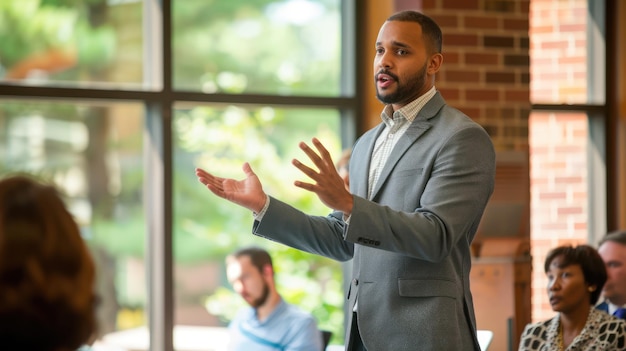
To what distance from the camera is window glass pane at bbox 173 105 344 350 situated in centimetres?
484

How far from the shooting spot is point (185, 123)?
4.85 metres

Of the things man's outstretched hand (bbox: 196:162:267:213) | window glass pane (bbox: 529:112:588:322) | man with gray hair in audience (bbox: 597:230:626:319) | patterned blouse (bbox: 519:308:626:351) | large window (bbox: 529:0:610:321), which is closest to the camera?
man's outstretched hand (bbox: 196:162:267:213)

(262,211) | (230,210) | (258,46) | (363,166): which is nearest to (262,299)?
(230,210)

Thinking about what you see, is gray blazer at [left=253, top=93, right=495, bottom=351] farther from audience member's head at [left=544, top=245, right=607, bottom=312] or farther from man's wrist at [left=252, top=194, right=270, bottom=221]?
audience member's head at [left=544, top=245, right=607, bottom=312]

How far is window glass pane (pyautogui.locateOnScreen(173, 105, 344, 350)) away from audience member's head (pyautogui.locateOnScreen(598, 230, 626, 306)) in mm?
1411

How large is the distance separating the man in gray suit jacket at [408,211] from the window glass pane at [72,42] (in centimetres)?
238

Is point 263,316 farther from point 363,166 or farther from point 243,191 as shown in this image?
point 243,191

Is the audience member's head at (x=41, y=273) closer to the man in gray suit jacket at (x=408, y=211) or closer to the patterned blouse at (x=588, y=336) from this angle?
the man in gray suit jacket at (x=408, y=211)

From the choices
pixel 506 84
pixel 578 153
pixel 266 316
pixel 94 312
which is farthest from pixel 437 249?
pixel 578 153

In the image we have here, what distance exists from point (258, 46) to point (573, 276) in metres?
2.09

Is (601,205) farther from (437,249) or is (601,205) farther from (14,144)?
(437,249)

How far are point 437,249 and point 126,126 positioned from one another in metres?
2.77

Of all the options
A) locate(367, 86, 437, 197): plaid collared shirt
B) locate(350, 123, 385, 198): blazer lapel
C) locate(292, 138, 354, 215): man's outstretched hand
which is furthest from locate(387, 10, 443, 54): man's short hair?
locate(292, 138, 354, 215): man's outstretched hand

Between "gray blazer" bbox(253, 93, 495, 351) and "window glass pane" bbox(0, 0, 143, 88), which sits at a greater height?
"window glass pane" bbox(0, 0, 143, 88)
